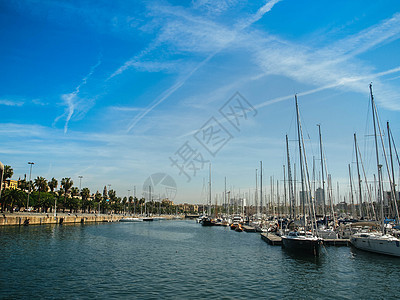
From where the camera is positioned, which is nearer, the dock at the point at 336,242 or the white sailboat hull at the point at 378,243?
the white sailboat hull at the point at 378,243

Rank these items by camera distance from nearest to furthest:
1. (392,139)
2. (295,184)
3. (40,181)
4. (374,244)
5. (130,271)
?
(130,271) → (374,244) → (392,139) → (295,184) → (40,181)

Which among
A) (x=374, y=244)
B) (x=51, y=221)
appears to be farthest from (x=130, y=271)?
(x=51, y=221)

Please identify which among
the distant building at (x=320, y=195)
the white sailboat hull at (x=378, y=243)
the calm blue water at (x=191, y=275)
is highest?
the distant building at (x=320, y=195)

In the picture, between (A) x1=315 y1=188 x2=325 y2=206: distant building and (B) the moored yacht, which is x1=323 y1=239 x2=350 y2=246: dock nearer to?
(B) the moored yacht

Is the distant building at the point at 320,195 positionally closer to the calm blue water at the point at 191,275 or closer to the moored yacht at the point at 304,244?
the calm blue water at the point at 191,275

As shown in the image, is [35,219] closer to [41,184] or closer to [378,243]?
[41,184]

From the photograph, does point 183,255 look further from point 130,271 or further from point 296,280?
point 296,280

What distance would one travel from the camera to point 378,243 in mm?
41188

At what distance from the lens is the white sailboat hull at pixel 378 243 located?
127 ft

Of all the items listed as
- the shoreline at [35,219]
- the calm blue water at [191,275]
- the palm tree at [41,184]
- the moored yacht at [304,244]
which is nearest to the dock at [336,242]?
the calm blue water at [191,275]

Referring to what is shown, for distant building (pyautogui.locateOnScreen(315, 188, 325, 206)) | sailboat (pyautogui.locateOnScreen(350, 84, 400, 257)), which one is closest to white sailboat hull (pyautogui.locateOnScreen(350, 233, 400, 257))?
sailboat (pyautogui.locateOnScreen(350, 84, 400, 257))

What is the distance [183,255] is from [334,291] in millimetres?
22921

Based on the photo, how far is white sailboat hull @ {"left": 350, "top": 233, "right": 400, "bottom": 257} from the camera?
38.6m

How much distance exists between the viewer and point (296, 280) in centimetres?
2820
